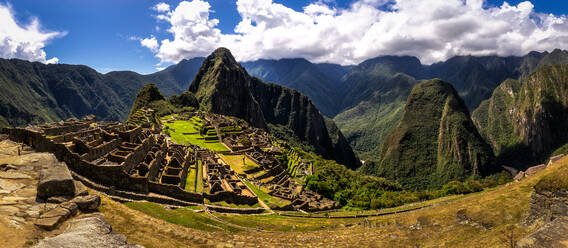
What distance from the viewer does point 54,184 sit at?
11.9 m

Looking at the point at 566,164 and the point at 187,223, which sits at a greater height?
the point at 566,164

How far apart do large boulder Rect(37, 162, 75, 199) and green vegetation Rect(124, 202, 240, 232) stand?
9801 millimetres

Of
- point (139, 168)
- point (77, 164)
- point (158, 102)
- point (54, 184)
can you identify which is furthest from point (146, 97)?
point (54, 184)

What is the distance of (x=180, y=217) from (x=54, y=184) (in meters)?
12.6

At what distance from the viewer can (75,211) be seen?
1125 centimetres

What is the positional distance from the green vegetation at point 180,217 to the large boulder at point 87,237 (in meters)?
11.5

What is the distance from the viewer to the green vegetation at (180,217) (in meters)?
21.8

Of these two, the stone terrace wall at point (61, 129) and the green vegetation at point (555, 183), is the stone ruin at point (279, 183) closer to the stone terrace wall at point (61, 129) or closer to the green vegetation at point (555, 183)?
the stone terrace wall at point (61, 129)

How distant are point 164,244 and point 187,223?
10.2 m

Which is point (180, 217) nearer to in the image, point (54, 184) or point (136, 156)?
point (54, 184)

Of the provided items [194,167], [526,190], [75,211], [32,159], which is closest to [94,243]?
[75,211]

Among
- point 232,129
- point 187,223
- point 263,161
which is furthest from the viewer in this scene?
point 232,129

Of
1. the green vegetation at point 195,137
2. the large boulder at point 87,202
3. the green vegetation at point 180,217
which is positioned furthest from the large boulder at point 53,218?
the green vegetation at point 195,137

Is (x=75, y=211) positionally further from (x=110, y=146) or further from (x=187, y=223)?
(x=110, y=146)
